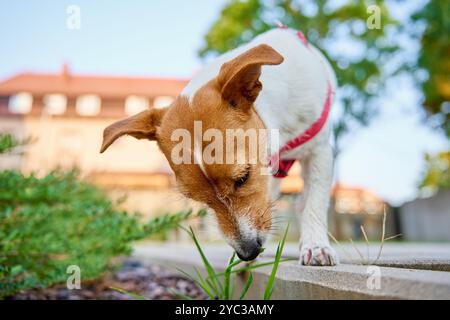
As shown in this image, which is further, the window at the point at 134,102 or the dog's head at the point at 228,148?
the window at the point at 134,102

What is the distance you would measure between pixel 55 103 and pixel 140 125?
93.0 ft

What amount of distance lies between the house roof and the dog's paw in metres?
27.0

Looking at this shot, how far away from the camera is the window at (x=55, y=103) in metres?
28.2

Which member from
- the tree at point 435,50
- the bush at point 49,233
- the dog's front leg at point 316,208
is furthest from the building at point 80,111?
the dog's front leg at point 316,208

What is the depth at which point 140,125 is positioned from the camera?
2598 millimetres

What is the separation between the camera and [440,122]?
53.6 ft

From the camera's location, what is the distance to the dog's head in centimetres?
219

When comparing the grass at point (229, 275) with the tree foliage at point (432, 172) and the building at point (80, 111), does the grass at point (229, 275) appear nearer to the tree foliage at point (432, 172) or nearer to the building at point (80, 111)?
the building at point (80, 111)

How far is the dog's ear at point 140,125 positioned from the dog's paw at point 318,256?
1105 mm

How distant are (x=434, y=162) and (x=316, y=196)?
24388mm

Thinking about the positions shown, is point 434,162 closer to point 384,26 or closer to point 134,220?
point 384,26

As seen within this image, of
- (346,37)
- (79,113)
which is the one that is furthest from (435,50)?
(79,113)

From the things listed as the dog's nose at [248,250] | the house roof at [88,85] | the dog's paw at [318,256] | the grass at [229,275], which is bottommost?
A: the grass at [229,275]

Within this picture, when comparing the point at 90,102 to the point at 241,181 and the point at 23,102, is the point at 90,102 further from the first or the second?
the point at 241,181
